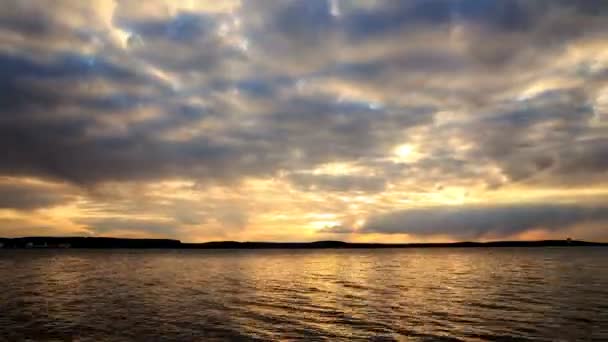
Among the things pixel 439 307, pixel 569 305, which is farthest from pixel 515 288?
pixel 439 307

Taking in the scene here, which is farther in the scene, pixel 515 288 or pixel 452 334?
pixel 515 288

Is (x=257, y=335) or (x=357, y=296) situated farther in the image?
(x=357, y=296)

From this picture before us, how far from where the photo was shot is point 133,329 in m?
34.8

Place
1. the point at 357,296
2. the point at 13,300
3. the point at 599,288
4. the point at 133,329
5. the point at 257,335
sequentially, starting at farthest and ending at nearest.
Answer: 1. the point at 599,288
2. the point at 357,296
3. the point at 13,300
4. the point at 133,329
5. the point at 257,335

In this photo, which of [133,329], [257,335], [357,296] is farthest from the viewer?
[357,296]

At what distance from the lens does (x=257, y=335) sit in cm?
3272

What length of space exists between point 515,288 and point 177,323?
47902 mm

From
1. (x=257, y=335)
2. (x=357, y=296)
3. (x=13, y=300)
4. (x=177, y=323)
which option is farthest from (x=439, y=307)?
(x=13, y=300)

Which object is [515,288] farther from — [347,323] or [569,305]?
[347,323]

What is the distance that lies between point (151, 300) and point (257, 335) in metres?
23.9

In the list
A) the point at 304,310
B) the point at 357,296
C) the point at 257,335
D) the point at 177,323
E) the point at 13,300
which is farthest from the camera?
the point at 357,296

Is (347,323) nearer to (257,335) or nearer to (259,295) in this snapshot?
(257,335)

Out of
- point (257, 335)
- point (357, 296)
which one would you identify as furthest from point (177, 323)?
point (357, 296)

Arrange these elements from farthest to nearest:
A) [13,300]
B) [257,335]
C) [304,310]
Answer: [13,300], [304,310], [257,335]
